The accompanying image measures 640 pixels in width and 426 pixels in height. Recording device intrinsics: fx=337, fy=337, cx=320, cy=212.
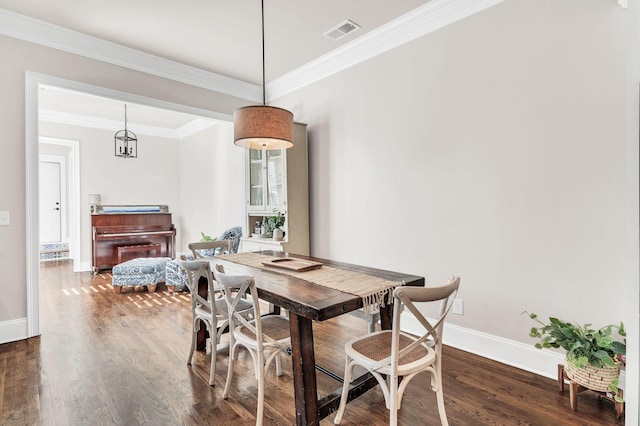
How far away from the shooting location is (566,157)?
7.25 feet

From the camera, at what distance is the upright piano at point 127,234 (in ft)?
19.5

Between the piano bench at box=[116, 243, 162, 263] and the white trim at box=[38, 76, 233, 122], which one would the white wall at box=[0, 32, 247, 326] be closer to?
the white trim at box=[38, 76, 233, 122]

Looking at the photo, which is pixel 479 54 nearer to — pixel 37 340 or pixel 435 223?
pixel 435 223

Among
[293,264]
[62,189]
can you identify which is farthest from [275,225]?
[62,189]

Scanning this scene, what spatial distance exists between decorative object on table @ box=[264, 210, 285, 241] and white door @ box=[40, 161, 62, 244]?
19.1ft

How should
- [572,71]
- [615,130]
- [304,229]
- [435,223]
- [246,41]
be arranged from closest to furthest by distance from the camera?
[615,130]
[572,71]
[435,223]
[246,41]
[304,229]

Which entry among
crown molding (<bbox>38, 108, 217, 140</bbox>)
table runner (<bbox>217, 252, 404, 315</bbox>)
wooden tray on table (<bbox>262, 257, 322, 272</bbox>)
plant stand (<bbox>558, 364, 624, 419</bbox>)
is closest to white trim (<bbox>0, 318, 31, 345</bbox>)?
table runner (<bbox>217, 252, 404, 315</bbox>)

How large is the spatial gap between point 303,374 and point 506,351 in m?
1.68

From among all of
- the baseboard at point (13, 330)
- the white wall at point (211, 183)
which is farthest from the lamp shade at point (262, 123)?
the white wall at point (211, 183)

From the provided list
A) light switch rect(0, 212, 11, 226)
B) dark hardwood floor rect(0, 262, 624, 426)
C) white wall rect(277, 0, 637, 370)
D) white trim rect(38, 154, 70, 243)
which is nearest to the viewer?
dark hardwood floor rect(0, 262, 624, 426)

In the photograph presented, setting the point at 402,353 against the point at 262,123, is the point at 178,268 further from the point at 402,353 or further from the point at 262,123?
the point at 402,353

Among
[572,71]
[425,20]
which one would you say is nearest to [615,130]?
[572,71]

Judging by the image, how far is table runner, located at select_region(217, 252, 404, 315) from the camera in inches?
68.4

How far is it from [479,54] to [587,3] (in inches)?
26.3
